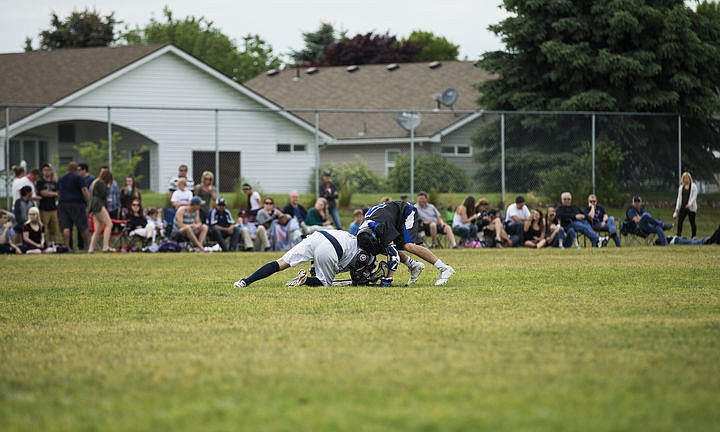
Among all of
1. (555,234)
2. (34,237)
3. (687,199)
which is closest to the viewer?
(34,237)

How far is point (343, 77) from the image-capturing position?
162 feet

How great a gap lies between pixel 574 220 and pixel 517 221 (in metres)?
1.33

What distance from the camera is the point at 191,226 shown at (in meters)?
22.8

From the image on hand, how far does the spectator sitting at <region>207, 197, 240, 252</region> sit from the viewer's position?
23.2 metres

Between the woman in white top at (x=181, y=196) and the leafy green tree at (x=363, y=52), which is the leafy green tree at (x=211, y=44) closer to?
the leafy green tree at (x=363, y=52)

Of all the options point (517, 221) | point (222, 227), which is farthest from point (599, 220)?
point (222, 227)

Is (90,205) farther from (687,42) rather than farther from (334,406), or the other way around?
(687,42)

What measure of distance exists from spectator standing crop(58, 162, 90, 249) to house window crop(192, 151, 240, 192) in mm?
6095

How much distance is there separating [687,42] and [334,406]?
3061 centimetres

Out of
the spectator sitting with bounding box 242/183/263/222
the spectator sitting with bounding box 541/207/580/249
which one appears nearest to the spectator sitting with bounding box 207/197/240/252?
the spectator sitting with bounding box 242/183/263/222

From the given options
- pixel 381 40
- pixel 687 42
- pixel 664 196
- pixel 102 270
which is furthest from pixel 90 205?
pixel 381 40

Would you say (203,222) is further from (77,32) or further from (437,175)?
(77,32)

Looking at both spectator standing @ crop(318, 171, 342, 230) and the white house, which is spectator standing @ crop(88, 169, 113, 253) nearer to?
spectator standing @ crop(318, 171, 342, 230)

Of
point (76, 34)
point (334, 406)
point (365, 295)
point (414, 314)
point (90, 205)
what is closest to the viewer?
point (334, 406)
